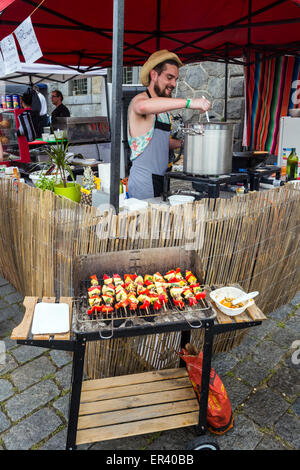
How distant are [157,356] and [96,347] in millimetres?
542

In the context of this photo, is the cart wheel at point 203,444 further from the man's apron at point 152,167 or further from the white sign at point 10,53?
the white sign at point 10,53

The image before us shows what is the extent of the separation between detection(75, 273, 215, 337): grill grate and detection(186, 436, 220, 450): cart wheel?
0.83 metres

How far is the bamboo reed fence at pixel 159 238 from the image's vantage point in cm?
269

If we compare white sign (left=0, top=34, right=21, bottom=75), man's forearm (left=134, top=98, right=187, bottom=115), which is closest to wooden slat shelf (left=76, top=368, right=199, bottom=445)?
man's forearm (left=134, top=98, right=187, bottom=115)

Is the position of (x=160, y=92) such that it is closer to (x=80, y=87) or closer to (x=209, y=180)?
(x=209, y=180)

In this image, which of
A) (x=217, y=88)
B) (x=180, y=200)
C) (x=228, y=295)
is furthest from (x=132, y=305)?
(x=217, y=88)

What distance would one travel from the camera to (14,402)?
276 cm

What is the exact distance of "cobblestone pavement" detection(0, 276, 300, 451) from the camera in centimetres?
244

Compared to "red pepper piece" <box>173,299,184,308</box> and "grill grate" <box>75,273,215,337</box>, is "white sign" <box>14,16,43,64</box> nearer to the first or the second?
"grill grate" <box>75,273,215,337</box>

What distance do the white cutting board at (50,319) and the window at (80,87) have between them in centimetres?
1505

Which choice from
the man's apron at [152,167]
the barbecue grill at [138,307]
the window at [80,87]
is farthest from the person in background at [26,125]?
the window at [80,87]

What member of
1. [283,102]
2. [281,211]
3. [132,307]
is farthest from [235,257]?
[283,102]

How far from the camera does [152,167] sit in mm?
4039
